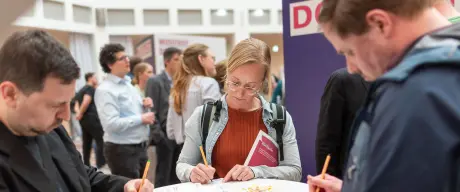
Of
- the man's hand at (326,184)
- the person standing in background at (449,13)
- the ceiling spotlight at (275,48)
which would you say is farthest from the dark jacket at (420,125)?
the ceiling spotlight at (275,48)

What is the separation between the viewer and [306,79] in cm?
262

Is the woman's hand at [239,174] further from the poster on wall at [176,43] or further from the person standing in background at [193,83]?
the poster on wall at [176,43]

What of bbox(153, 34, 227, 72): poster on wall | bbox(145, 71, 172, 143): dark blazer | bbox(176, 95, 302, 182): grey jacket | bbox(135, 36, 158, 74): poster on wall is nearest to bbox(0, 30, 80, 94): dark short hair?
bbox(176, 95, 302, 182): grey jacket

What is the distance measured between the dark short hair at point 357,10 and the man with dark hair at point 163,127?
2795 millimetres

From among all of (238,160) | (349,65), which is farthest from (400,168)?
(238,160)

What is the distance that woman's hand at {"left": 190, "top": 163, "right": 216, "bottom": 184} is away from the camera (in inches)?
62.1

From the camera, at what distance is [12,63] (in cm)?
100

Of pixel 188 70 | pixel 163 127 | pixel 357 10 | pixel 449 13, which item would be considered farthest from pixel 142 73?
pixel 357 10

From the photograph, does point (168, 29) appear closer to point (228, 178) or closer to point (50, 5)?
point (50, 5)

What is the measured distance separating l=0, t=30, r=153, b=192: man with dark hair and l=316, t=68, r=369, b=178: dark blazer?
1.04 meters

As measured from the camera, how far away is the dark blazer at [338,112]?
1625 mm

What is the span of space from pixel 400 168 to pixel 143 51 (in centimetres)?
698

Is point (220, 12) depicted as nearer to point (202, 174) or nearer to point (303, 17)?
point (303, 17)

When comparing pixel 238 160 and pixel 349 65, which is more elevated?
pixel 349 65
